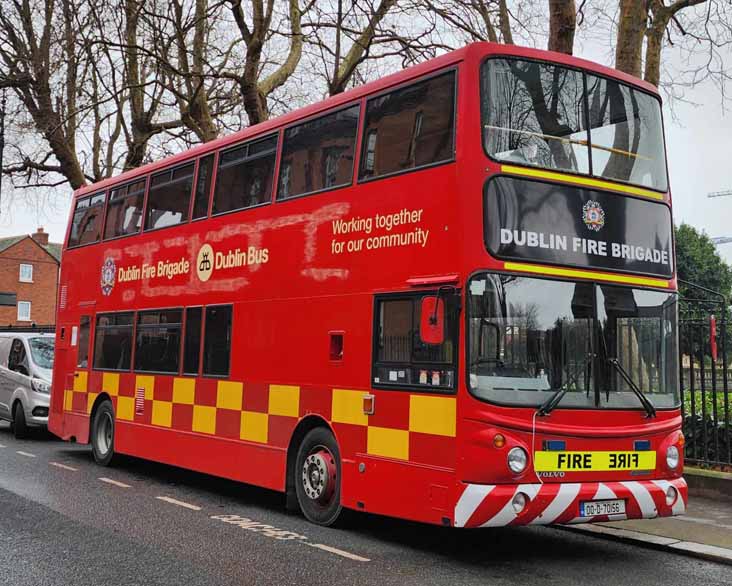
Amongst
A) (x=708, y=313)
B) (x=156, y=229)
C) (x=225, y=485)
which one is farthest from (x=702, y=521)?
(x=156, y=229)

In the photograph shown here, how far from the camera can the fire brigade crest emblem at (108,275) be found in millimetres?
14039

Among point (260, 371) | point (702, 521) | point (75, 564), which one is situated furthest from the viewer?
point (260, 371)

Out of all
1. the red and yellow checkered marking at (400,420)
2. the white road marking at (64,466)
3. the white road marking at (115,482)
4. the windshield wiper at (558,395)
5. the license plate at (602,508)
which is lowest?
the white road marking at (115,482)

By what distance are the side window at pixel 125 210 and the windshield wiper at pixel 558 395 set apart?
25.2 ft

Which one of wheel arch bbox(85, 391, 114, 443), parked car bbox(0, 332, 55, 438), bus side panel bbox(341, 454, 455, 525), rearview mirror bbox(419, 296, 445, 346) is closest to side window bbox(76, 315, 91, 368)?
wheel arch bbox(85, 391, 114, 443)

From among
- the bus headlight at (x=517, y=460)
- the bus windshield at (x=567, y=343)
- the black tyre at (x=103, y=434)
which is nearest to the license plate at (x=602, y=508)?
the bus headlight at (x=517, y=460)

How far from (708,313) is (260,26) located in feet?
34.0

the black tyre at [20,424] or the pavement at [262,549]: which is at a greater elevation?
the black tyre at [20,424]

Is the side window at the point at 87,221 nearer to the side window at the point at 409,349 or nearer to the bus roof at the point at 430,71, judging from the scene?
the bus roof at the point at 430,71

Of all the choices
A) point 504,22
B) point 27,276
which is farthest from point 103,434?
point 27,276

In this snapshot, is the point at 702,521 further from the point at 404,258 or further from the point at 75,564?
the point at 75,564

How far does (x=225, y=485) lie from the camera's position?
12523 mm

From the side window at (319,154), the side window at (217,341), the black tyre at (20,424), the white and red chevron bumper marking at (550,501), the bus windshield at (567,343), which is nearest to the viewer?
the white and red chevron bumper marking at (550,501)

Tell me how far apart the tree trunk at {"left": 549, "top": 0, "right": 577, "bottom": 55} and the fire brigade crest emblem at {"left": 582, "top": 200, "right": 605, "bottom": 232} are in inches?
223
